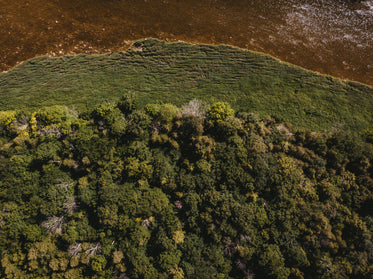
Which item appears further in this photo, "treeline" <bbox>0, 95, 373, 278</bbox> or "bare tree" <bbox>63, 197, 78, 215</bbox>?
"bare tree" <bbox>63, 197, 78, 215</bbox>

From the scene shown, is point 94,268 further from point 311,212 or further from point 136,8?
point 136,8

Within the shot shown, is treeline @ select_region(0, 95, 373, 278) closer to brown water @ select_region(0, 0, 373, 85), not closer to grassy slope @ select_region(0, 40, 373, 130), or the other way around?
grassy slope @ select_region(0, 40, 373, 130)

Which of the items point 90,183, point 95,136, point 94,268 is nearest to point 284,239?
point 94,268

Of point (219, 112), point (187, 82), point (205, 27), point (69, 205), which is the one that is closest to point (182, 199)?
point (219, 112)

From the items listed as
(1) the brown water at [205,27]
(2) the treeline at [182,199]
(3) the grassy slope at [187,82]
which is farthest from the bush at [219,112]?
(1) the brown water at [205,27]

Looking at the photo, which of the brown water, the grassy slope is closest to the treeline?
the grassy slope

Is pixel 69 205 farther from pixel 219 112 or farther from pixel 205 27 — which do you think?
pixel 205 27

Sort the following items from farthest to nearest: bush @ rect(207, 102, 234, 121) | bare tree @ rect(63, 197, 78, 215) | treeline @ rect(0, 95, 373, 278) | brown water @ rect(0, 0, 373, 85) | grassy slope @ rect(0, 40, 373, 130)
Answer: brown water @ rect(0, 0, 373, 85) < grassy slope @ rect(0, 40, 373, 130) < bush @ rect(207, 102, 234, 121) < bare tree @ rect(63, 197, 78, 215) < treeline @ rect(0, 95, 373, 278)
